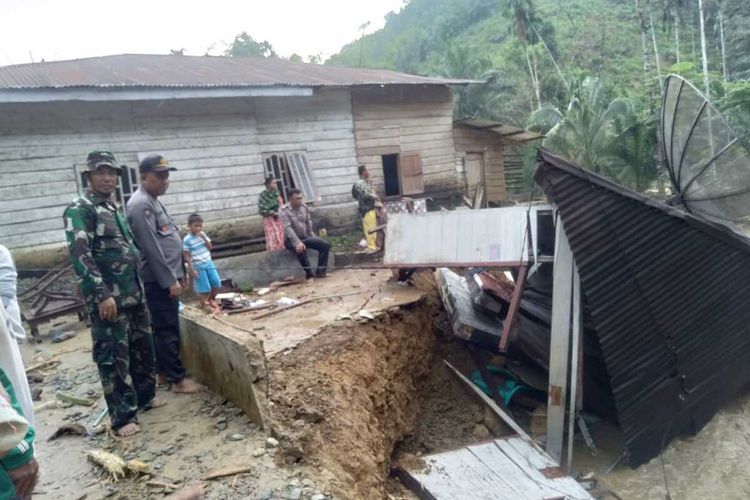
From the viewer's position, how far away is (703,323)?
243 inches

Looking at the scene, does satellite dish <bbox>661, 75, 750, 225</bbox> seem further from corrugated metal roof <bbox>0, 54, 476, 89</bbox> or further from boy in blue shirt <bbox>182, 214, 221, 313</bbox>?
corrugated metal roof <bbox>0, 54, 476, 89</bbox>

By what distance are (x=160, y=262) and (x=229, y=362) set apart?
0.94m

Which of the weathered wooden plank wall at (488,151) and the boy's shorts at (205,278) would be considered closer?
the boy's shorts at (205,278)

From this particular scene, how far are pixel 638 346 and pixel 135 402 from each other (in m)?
5.10

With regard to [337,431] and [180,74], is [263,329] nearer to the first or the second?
[337,431]

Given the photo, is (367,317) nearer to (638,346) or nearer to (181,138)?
(638,346)

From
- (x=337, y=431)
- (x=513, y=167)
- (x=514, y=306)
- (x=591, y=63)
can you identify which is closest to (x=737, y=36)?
(x=591, y=63)

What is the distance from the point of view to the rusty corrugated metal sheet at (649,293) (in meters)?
5.74

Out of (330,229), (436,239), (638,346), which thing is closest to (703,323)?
(638,346)

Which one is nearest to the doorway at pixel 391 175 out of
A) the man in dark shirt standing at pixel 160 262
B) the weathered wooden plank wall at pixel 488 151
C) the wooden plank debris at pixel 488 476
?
the weathered wooden plank wall at pixel 488 151

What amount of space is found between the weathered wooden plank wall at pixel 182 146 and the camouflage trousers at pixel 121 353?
6.42 metres

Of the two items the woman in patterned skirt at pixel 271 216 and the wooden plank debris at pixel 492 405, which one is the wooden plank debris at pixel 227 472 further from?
the woman in patterned skirt at pixel 271 216

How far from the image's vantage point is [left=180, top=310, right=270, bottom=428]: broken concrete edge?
11.2 feet

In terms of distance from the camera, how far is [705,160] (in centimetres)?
602
